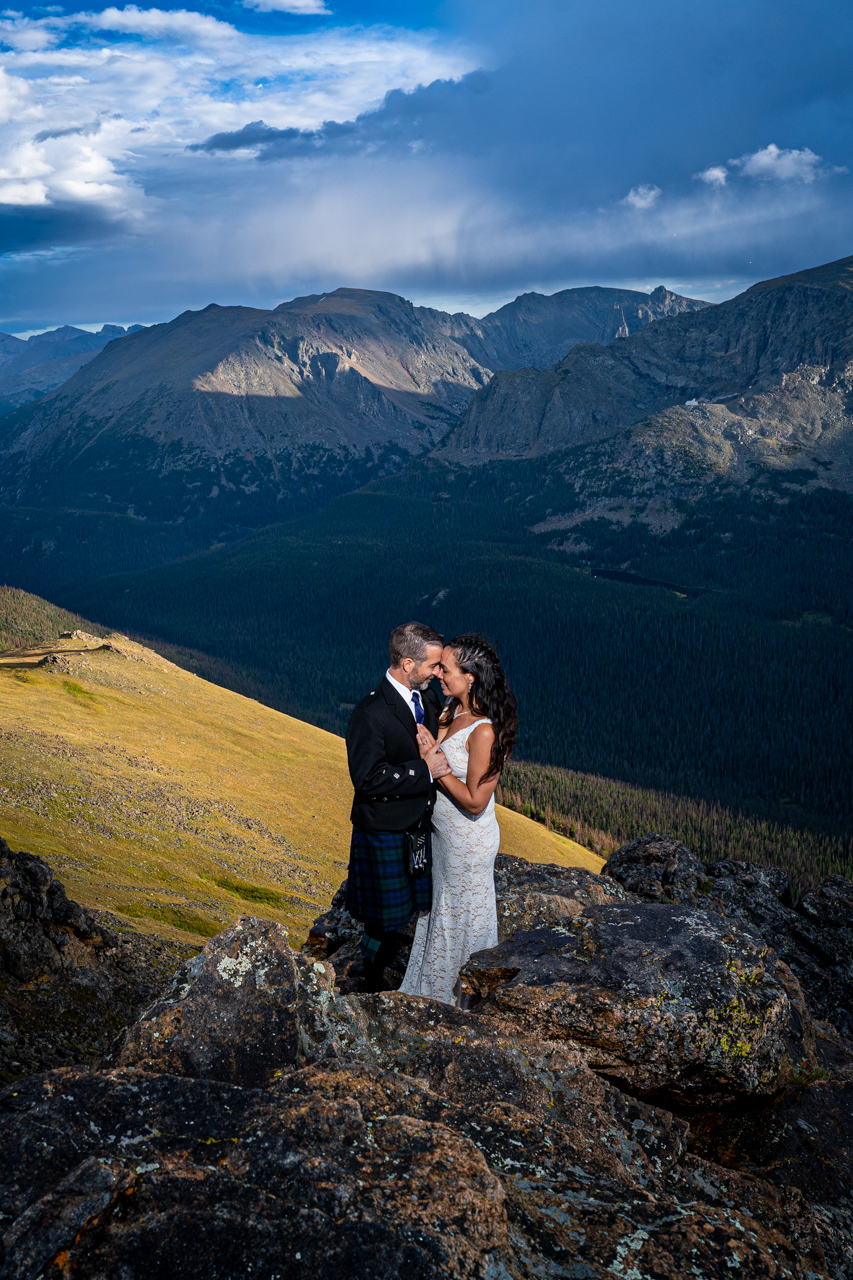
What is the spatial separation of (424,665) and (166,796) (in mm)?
60026

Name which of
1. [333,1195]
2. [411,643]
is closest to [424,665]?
[411,643]

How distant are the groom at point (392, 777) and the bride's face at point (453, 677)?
0.15 m

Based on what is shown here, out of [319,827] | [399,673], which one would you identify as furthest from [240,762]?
[399,673]

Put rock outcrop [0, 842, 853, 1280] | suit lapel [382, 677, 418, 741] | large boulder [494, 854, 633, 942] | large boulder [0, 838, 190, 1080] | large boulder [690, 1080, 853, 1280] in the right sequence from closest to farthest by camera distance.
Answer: rock outcrop [0, 842, 853, 1280], large boulder [690, 1080, 853, 1280], suit lapel [382, 677, 418, 741], large boulder [494, 854, 633, 942], large boulder [0, 838, 190, 1080]

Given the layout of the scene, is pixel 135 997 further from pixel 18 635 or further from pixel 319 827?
pixel 18 635

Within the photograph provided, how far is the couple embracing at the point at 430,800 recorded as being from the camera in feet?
43.0

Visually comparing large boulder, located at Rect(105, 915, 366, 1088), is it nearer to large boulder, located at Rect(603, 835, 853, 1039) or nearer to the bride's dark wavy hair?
the bride's dark wavy hair

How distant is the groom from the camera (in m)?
13.0

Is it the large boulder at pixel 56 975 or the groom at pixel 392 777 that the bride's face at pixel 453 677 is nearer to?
the groom at pixel 392 777

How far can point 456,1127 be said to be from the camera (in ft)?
26.2

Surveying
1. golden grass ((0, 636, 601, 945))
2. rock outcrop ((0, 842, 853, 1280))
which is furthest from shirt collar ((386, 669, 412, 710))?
golden grass ((0, 636, 601, 945))

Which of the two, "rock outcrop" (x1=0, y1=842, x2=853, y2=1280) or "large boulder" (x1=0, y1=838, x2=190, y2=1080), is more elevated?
"rock outcrop" (x1=0, y1=842, x2=853, y2=1280)

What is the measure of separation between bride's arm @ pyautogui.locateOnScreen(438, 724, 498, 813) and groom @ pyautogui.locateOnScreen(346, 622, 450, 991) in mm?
368

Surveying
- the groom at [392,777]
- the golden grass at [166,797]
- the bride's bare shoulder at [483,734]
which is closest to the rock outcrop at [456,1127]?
the groom at [392,777]
